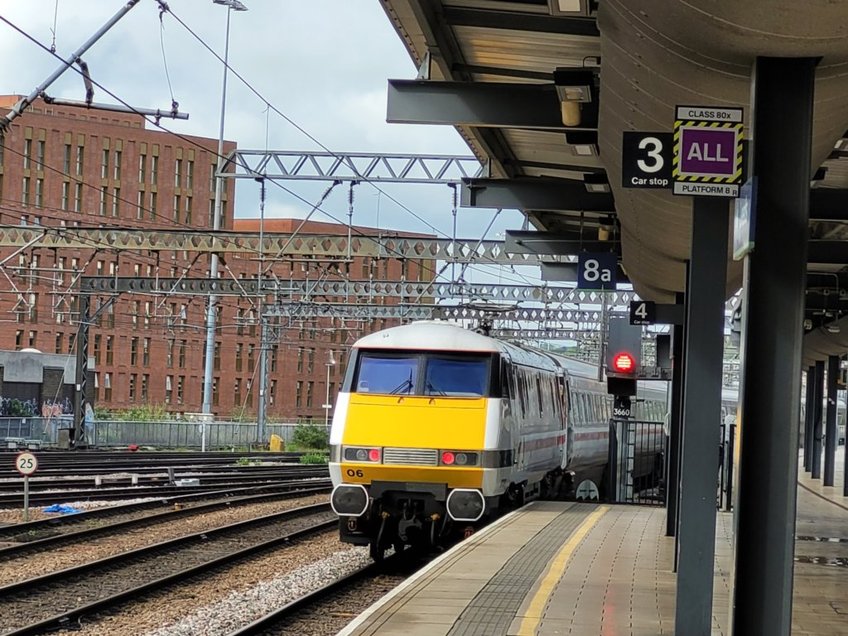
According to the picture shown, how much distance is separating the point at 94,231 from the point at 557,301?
1585 cm

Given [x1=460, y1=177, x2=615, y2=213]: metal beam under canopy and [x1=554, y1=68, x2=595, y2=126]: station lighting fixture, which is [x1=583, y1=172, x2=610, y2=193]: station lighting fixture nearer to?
[x1=460, y1=177, x2=615, y2=213]: metal beam under canopy

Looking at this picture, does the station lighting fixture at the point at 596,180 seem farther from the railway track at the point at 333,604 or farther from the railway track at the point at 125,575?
the railway track at the point at 125,575

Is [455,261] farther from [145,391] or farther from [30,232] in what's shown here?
[145,391]

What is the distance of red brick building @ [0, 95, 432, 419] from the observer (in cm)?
7338

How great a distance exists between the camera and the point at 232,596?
12844 millimetres

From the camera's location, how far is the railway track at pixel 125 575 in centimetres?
1148

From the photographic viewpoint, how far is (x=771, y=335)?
230 inches

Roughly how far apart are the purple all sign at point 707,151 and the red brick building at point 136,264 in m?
64.3

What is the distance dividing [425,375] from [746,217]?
9.60 meters

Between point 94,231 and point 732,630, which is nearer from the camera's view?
point 732,630

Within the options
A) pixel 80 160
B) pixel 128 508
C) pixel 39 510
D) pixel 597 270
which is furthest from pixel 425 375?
pixel 80 160

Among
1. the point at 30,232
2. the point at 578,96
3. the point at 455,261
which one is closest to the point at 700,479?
the point at 578,96

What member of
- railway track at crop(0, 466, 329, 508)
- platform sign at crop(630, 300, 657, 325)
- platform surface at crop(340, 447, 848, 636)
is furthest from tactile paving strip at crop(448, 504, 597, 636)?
railway track at crop(0, 466, 329, 508)

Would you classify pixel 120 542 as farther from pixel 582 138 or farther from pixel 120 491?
pixel 582 138
